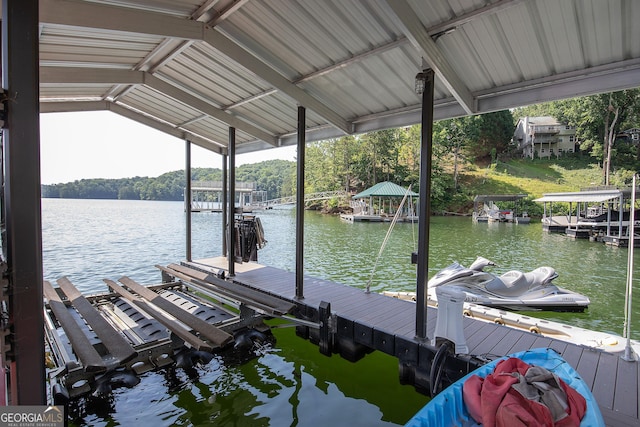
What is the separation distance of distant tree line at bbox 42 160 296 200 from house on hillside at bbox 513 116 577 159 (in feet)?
150

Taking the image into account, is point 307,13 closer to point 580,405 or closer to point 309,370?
point 580,405

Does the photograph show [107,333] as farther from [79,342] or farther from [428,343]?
[428,343]

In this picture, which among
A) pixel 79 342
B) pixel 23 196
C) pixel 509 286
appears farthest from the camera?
pixel 509 286

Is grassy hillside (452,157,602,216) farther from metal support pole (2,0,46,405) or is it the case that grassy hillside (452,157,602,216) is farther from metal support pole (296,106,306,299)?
metal support pole (2,0,46,405)

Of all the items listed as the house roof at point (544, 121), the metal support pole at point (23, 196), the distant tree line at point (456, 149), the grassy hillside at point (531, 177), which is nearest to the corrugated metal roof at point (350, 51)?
the metal support pole at point (23, 196)

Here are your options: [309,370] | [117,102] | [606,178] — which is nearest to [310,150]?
[606,178]

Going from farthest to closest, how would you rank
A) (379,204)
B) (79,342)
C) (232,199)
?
(379,204) < (232,199) < (79,342)

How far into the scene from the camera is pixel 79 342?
12.6 ft

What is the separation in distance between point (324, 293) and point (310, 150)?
4589 cm

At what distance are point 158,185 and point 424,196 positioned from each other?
87.6 m

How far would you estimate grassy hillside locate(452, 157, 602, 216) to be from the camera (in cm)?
3597

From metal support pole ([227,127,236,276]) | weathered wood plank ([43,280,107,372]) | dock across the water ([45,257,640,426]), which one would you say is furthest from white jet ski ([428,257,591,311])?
weathered wood plank ([43,280,107,372])

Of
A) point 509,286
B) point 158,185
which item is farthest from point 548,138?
point 158,185

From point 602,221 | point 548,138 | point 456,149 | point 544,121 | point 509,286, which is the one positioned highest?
point 544,121
